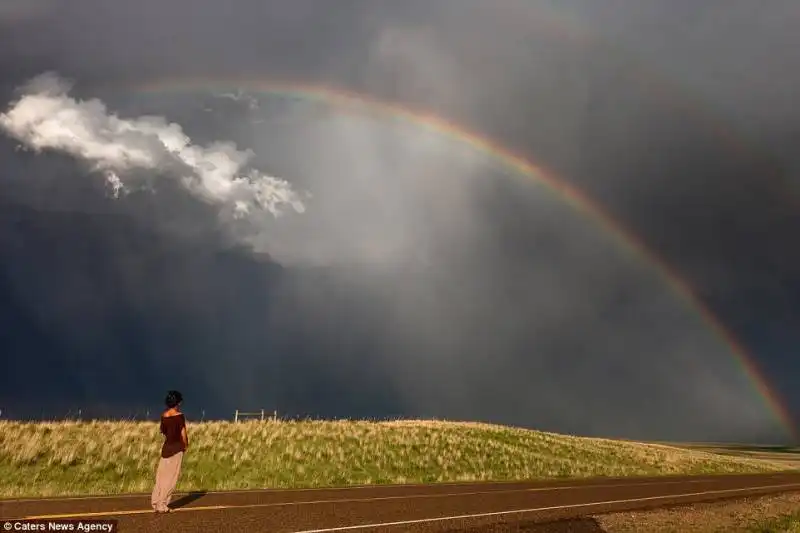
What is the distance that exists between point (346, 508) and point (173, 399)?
5274mm

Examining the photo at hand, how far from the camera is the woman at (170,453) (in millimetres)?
13680

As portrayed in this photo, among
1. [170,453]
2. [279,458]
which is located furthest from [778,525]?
[279,458]

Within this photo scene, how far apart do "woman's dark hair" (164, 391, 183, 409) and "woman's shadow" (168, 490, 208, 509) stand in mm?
2614

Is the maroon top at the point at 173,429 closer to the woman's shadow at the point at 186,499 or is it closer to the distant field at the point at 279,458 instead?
the woman's shadow at the point at 186,499

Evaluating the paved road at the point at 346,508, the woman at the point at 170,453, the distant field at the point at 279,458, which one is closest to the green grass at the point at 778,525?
the paved road at the point at 346,508

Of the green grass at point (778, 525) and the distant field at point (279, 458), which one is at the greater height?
the distant field at point (279, 458)

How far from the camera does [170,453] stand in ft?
45.2

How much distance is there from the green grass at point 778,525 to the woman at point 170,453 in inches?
544

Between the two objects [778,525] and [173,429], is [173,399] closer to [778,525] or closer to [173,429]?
[173,429]

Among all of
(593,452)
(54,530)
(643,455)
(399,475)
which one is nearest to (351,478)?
(399,475)

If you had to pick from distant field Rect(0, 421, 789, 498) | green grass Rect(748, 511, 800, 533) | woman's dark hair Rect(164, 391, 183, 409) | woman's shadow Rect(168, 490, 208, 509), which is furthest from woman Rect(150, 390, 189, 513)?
green grass Rect(748, 511, 800, 533)

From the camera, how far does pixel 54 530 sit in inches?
416

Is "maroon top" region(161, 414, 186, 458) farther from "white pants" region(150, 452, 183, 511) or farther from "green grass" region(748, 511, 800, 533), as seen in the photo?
"green grass" region(748, 511, 800, 533)

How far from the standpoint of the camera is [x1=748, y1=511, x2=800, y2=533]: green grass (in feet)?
50.9
